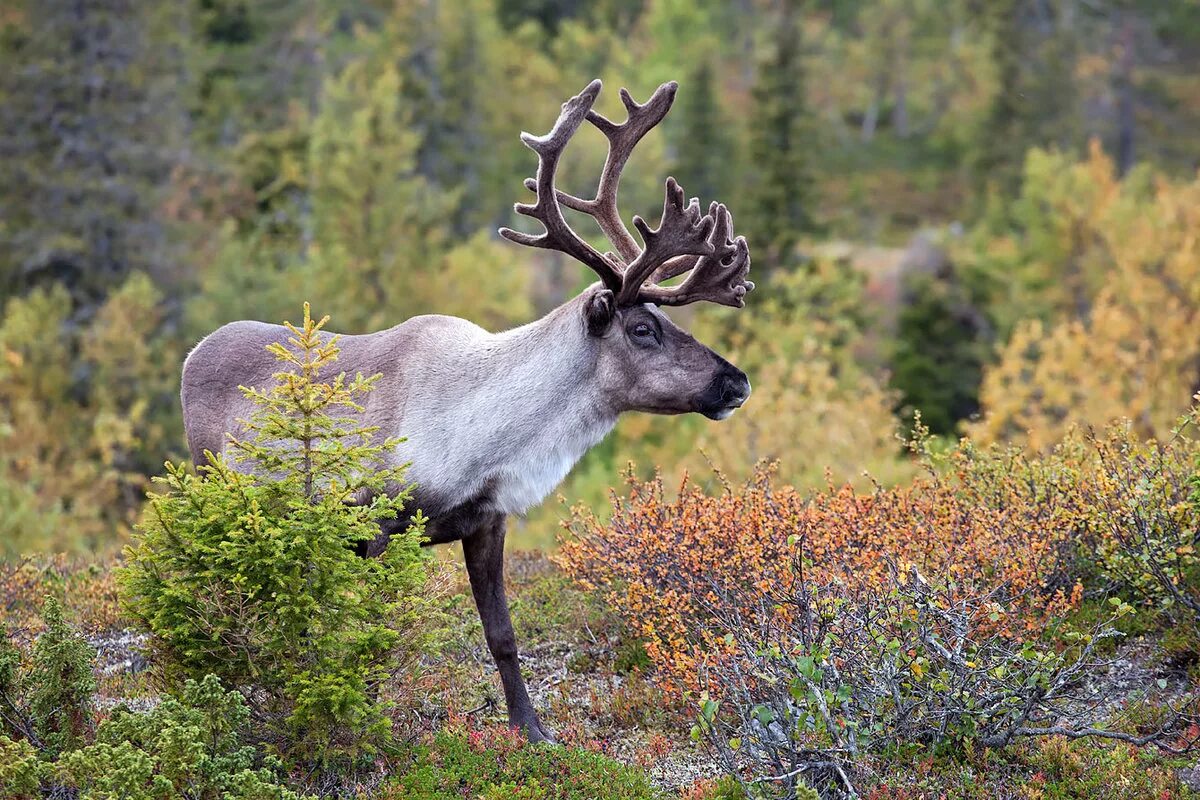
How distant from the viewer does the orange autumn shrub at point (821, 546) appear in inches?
269

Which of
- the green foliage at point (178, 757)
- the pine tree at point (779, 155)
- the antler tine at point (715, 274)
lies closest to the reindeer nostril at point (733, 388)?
the antler tine at point (715, 274)

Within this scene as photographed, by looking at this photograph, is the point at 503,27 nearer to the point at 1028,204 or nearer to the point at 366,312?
the point at 1028,204

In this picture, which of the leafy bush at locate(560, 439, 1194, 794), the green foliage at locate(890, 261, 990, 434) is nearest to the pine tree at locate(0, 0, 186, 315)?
Result: the green foliage at locate(890, 261, 990, 434)

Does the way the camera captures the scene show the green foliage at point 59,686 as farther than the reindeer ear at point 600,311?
No

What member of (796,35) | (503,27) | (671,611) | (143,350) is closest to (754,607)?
(671,611)

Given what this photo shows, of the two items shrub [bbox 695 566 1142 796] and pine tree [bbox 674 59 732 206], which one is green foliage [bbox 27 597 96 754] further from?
pine tree [bbox 674 59 732 206]

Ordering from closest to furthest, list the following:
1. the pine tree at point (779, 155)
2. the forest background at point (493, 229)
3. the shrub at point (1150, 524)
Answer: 1. the shrub at point (1150, 524)
2. the forest background at point (493, 229)
3. the pine tree at point (779, 155)

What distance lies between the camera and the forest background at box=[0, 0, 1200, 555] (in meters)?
25.5

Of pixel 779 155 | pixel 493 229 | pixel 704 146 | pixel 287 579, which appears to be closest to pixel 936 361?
pixel 779 155

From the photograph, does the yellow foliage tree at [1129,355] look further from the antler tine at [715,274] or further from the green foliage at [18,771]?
the green foliage at [18,771]

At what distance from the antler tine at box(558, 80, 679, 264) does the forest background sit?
9.78 meters

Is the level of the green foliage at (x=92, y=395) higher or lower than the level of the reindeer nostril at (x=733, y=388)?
lower

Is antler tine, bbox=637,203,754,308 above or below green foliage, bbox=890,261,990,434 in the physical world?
above

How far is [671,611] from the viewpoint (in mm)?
7109
